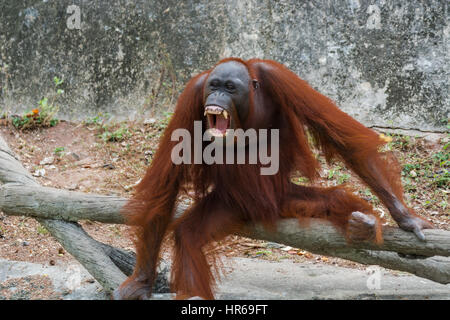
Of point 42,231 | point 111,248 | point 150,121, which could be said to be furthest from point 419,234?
point 150,121

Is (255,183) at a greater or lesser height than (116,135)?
lesser

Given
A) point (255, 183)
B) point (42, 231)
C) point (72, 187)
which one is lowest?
point (42, 231)

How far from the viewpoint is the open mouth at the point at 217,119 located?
2744 millimetres

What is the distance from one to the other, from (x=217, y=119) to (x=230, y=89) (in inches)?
6.9

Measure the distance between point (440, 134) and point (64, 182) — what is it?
372cm

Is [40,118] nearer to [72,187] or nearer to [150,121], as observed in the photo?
[150,121]

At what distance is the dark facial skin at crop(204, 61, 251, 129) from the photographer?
9.23 ft

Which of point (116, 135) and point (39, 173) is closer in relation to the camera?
point (39, 173)

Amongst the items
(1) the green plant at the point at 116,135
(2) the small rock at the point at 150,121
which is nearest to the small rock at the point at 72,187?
(1) the green plant at the point at 116,135

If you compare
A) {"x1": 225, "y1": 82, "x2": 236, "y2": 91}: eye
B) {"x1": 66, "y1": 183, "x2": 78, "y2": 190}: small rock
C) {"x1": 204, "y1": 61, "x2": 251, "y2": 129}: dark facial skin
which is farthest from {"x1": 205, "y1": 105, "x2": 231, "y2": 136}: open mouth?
{"x1": 66, "y1": 183, "x2": 78, "y2": 190}: small rock

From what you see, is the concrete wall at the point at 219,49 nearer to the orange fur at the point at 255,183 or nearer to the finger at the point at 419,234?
the orange fur at the point at 255,183

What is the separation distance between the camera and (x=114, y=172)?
543cm

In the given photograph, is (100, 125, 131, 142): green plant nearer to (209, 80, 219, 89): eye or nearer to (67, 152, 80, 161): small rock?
(67, 152, 80, 161): small rock

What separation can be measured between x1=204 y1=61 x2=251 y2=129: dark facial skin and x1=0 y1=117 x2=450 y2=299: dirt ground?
1.39m
